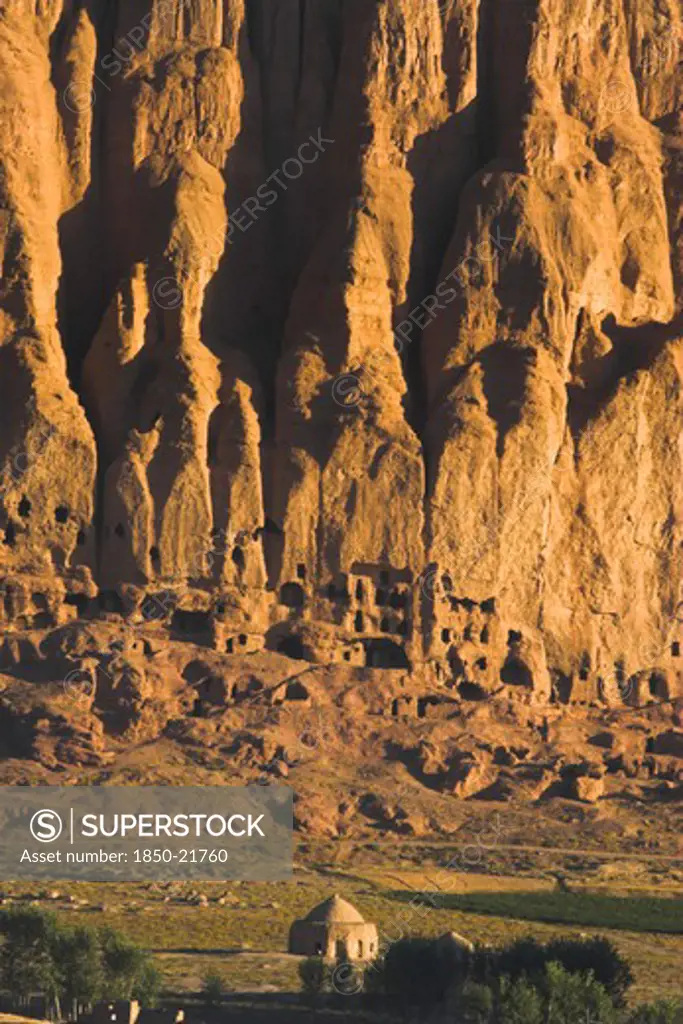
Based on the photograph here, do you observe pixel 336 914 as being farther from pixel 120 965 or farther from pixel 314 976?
pixel 120 965

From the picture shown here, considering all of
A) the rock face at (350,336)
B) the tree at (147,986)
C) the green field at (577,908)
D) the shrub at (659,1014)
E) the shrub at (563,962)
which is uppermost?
the rock face at (350,336)

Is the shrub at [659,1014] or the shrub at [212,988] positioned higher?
the shrub at [212,988]

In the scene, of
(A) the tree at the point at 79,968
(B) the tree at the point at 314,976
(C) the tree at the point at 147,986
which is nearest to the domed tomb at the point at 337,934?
(B) the tree at the point at 314,976

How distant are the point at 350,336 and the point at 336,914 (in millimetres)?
24850

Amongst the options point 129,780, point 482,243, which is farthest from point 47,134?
point 129,780

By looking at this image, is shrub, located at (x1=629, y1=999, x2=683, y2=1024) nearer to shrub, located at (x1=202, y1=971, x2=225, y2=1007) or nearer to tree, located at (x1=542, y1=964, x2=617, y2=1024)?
tree, located at (x1=542, y1=964, x2=617, y2=1024)

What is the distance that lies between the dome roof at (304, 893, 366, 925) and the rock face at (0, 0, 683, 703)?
17.4 meters

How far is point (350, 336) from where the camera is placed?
4658 inches

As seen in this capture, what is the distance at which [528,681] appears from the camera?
118 meters

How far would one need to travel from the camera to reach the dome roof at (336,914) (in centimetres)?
9775

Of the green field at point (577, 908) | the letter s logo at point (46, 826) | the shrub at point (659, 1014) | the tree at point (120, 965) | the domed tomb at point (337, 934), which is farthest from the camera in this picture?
the letter s logo at point (46, 826)

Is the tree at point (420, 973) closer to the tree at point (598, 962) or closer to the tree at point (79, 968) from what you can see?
the tree at point (598, 962)

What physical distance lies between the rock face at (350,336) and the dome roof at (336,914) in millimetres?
17387

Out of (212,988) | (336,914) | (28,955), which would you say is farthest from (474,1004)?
(28,955)
